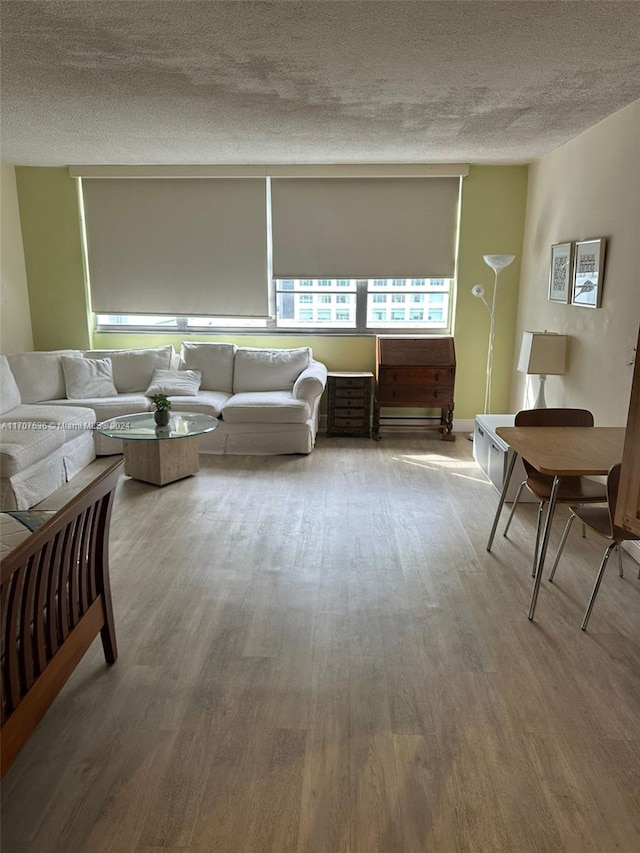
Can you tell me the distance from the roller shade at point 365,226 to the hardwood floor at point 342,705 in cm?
307

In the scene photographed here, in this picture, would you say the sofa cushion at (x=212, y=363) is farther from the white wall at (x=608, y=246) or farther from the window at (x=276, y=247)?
the white wall at (x=608, y=246)

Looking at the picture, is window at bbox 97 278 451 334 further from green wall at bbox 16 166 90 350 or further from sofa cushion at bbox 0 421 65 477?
sofa cushion at bbox 0 421 65 477

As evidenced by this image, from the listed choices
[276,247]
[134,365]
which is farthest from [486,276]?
[134,365]

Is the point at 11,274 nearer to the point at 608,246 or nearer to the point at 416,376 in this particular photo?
the point at 416,376

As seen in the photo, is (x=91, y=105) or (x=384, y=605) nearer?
(x=384, y=605)

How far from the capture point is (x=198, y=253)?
607 centimetres

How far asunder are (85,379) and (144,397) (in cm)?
56

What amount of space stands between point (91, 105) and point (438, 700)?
3.66 m

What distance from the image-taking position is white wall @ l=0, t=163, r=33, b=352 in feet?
18.8

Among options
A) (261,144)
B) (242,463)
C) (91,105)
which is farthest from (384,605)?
(261,144)

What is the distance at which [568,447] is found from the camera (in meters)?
2.90

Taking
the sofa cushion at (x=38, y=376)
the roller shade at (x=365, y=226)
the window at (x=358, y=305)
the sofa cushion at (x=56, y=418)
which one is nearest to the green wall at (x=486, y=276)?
the roller shade at (x=365, y=226)

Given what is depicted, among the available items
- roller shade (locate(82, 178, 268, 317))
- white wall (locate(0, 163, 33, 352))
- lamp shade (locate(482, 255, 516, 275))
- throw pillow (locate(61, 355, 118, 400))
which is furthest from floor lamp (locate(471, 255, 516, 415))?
white wall (locate(0, 163, 33, 352))

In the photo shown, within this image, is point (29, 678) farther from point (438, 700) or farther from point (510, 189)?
point (510, 189)
